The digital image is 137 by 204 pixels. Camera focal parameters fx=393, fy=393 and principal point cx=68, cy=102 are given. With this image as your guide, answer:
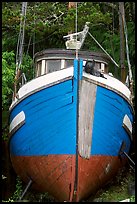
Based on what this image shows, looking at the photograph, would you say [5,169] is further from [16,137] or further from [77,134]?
[77,134]

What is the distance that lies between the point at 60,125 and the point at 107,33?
6.32m

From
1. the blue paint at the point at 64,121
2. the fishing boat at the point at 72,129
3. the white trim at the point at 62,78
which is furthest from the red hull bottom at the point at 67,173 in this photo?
the white trim at the point at 62,78

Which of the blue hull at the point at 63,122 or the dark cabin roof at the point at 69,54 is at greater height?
the dark cabin roof at the point at 69,54

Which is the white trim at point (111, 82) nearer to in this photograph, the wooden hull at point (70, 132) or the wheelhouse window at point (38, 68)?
the wooden hull at point (70, 132)

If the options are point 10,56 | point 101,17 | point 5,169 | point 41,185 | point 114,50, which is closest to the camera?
point 41,185

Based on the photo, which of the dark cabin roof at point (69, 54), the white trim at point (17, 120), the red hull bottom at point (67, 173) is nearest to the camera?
the red hull bottom at point (67, 173)

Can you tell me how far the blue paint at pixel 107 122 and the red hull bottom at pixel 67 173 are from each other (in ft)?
0.70

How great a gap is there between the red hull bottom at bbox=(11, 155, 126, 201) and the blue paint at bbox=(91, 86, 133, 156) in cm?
21

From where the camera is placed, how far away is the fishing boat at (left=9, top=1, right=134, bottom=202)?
7.66 m

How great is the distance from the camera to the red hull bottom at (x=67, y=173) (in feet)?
25.0

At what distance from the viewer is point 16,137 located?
885cm

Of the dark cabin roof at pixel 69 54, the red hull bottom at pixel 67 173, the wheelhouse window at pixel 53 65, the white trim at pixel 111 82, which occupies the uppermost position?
the dark cabin roof at pixel 69 54

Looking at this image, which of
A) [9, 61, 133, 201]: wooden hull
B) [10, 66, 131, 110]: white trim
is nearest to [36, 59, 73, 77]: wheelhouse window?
[10, 66, 131, 110]: white trim

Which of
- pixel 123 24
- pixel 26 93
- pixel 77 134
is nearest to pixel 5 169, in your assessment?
pixel 26 93
